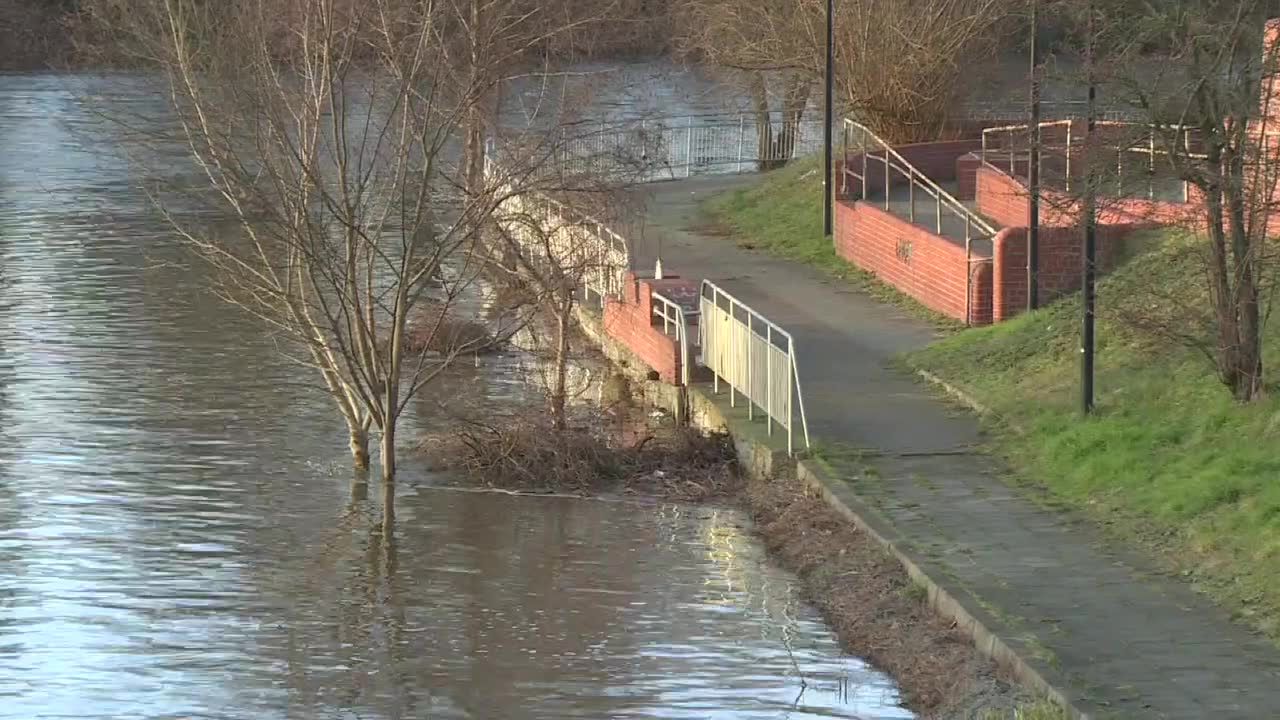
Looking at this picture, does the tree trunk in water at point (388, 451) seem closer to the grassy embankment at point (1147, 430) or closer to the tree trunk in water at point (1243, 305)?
the grassy embankment at point (1147, 430)

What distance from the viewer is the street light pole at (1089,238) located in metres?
15.3

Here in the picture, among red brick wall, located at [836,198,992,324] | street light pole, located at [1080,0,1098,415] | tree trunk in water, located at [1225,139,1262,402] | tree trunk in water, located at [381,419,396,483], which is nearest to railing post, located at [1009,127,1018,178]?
red brick wall, located at [836,198,992,324]

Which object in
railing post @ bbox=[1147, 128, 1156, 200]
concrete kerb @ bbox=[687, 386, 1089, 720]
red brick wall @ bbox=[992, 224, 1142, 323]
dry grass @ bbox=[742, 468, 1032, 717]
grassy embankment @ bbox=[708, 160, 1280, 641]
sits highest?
railing post @ bbox=[1147, 128, 1156, 200]

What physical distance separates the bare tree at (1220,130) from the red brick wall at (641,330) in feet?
19.1

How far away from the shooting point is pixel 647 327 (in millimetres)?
21422

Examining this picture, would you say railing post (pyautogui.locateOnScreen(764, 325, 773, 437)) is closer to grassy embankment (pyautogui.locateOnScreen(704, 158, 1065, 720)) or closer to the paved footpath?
the paved footpath

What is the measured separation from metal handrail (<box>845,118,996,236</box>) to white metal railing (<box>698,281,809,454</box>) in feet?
14.1

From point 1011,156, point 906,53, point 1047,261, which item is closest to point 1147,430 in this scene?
point 1047,261

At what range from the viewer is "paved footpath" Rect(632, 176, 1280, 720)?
10398 mm

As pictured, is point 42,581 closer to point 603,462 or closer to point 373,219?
point 603,462

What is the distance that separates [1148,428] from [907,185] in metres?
15.8

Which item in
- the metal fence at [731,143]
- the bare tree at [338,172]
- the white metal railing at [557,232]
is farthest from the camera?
the metal fence at [731,143]

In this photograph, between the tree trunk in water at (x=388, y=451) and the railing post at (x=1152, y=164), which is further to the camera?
the tree trunk in water at (x=388, y=451)

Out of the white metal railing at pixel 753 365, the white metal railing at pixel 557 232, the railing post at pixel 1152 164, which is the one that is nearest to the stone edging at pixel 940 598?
the white metal railing at pixel 753 365
